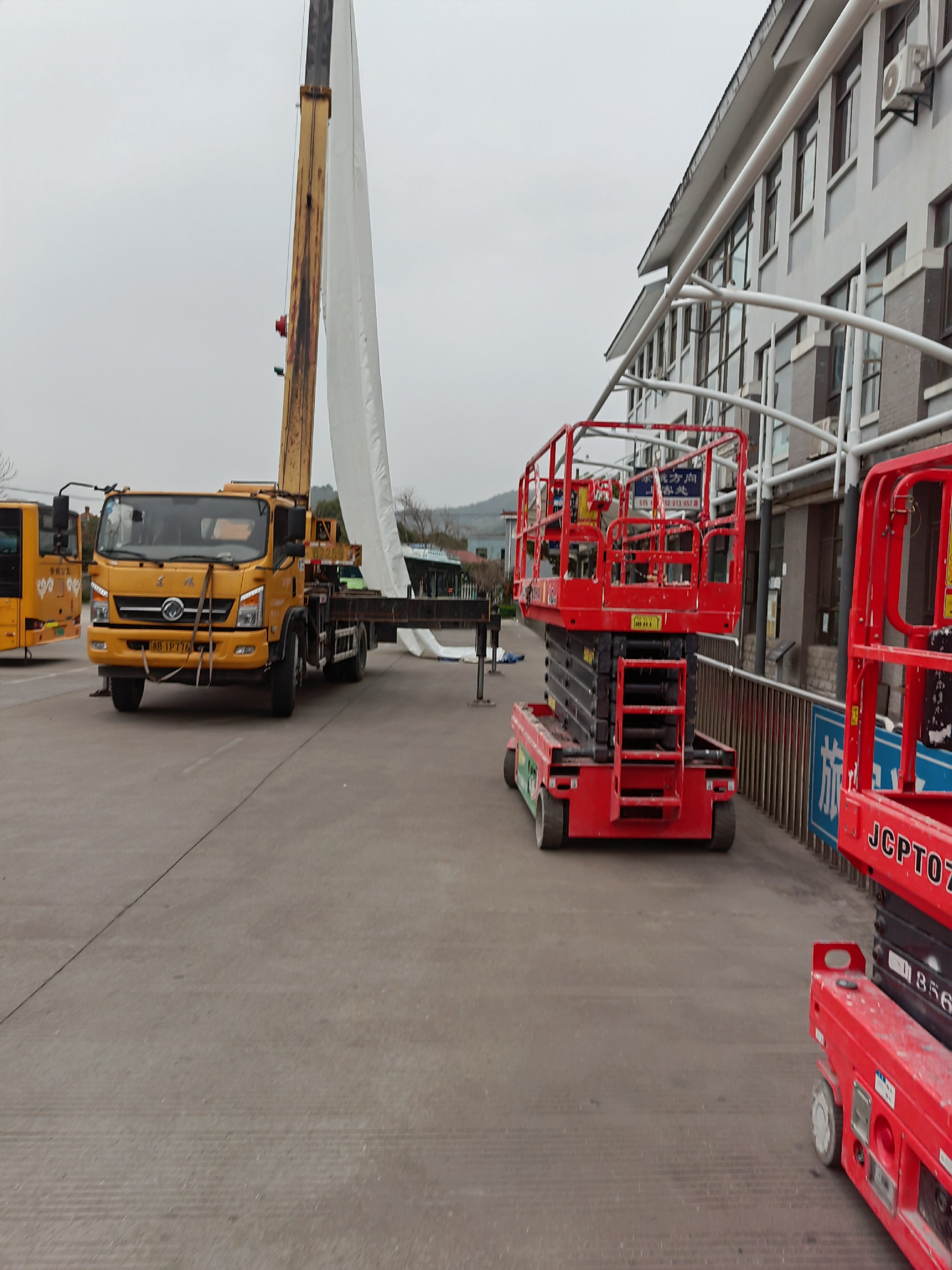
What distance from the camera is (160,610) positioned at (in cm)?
1102

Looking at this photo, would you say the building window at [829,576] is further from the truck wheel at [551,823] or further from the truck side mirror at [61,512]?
the truck side mirror at [61,512]

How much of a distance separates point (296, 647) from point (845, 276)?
9.60 m

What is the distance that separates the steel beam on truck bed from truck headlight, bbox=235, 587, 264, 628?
309cm

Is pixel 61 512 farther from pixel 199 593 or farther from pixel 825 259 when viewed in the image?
pixel 825 259

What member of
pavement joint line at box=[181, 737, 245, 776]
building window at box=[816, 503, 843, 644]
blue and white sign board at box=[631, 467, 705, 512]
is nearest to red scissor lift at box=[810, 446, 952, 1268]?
blue and white sign board at box=[631, 467, 705, 512]

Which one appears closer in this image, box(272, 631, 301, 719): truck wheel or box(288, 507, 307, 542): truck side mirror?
box(288, 507, 307, 542): truck side mirror

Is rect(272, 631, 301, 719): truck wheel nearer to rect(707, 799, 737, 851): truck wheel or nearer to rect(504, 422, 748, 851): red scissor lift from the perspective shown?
rect(504, 422, 748, 851): red scissor lift

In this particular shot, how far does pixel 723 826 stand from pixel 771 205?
588 inches

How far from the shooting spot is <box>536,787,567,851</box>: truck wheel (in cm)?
657

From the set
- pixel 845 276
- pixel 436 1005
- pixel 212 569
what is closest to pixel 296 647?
pixel 212 569

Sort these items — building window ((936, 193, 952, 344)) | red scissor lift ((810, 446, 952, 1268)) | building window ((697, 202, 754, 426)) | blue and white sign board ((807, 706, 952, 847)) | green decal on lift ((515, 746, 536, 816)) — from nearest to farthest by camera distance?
1. red scissor lift ((810, 446, 952, 1268))
2. blue and white sign board ((807, 706, 952, 847))
3. green decal on lift ((515, 746, 536, 816))
4. building window ((936, 193, 952, 344))
5. building window ((697, 202, 754, 426))

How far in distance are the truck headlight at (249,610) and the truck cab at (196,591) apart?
0.04ft

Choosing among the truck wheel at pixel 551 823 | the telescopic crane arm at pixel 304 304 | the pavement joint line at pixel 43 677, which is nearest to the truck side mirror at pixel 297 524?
the telescopic crane arm at pixel 304 304

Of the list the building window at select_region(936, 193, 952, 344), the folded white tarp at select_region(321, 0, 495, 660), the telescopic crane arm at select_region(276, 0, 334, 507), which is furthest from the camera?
the folded white tarp at select_region(321, 0, 495, 660)
